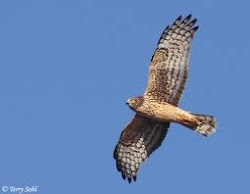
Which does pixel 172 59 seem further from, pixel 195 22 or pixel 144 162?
pixel 144 162

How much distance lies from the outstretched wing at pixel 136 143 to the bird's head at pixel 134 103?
0.57 meters

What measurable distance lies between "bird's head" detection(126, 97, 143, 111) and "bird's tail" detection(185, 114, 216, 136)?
44.1 inches

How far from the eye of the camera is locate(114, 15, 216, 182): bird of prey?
1914 cm

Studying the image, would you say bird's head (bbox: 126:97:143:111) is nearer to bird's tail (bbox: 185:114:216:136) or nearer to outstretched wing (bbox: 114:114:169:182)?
outstretched wing (bbox: 114:114:169:182)

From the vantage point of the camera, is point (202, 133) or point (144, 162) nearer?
point (202, 133)

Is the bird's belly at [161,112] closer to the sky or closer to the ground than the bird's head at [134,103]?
closer to the ground

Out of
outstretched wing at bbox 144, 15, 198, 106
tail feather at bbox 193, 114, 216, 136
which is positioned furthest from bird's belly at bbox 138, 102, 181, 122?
tail feather at bbox 193, 114, 216, 136

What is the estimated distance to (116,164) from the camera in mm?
20391

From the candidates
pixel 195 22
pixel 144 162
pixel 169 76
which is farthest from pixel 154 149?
pixel 195 22

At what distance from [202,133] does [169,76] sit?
4.93ft

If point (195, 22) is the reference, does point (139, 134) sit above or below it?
below

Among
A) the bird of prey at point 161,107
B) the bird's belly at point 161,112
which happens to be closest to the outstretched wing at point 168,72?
the bird of prey at point 161,107

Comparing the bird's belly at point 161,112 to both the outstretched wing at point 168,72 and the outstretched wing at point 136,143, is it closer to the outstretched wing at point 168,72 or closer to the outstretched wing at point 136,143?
the outstretched wing at point 168,72

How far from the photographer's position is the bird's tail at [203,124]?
62.5 ft
